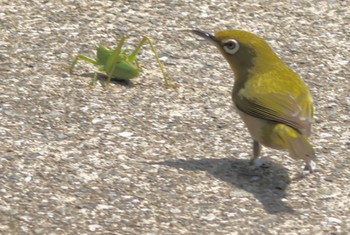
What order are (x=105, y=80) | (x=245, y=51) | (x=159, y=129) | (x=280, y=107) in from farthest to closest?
(x=105, y=80)
(x=159, y=129)
(x=245, y=51)
(x=280, y=107)

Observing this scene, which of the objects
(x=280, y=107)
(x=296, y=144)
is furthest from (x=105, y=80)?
(x=296, y=144)

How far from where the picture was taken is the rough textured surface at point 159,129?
472 centimetres

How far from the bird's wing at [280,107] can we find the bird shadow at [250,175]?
31cm

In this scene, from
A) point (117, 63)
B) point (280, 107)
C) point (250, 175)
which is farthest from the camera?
point (117, 63)

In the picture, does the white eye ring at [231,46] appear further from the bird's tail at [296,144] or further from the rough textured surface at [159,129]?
the bird's tail at [296,144]

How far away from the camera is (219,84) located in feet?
19.7

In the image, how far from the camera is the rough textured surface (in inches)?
186

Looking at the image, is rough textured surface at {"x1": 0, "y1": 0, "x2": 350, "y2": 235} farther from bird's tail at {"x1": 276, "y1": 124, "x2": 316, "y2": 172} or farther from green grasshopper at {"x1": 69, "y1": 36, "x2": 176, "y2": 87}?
bird's tail at {"x1": 276, "y1": 124, "x2": 316, "y2": 172}

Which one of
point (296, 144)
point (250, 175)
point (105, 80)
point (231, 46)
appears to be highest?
point (231, 46)

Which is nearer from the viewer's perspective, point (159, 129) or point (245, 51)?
point (245, 51)

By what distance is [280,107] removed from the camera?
4.96 metres

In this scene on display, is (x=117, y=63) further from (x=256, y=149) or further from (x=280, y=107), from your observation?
(x=280, y=107)

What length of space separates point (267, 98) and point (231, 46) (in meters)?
0.43

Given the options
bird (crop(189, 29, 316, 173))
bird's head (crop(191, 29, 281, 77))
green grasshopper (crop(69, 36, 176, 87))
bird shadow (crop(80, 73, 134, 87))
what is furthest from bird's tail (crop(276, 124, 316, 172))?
bird shadow (crop(80, 73, 134, 87))
